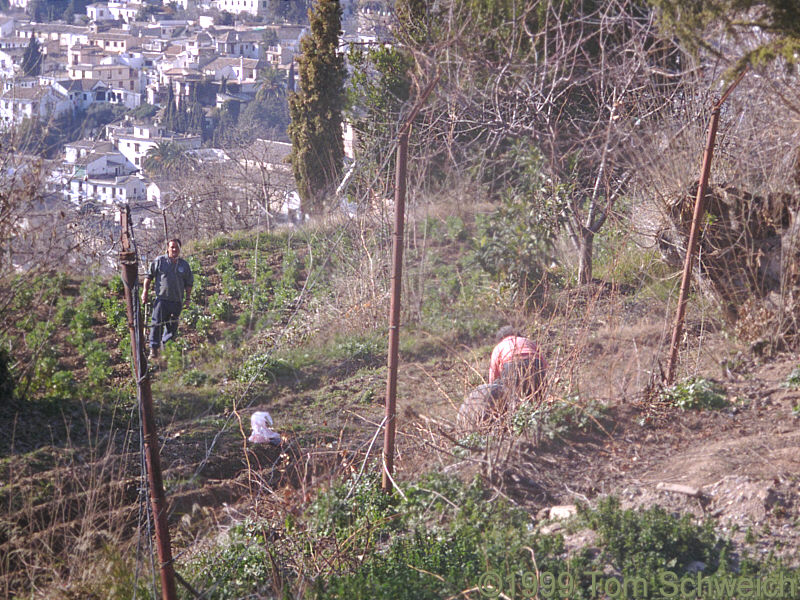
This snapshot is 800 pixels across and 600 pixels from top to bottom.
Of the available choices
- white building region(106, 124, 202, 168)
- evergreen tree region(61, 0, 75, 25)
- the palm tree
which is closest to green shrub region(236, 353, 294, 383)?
the palm tree

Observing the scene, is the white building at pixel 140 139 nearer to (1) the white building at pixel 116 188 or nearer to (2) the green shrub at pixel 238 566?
(1) the white building at pixel 116 188

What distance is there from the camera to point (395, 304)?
457 centimetres

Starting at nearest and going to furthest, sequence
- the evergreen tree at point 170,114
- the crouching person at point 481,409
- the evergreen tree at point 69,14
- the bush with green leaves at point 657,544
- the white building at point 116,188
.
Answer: the bush with green leaves at point 657,544 < the crouching person at point 481,409 < the white building at point 116,188 < the evergreen tree at point 170,114 < the evergreen tree at point 69,14

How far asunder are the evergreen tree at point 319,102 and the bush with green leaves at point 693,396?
32.3 feet

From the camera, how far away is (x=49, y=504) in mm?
4727

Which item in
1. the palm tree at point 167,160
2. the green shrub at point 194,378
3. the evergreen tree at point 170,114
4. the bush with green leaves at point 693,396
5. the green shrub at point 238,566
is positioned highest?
the evergreen tree at point 170,114

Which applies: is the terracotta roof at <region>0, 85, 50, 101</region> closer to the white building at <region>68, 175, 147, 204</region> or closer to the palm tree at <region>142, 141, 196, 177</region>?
the white building at <region>68, 175, 147, 204</region>

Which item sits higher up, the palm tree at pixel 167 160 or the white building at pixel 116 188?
the palm tree at pixel 167 160

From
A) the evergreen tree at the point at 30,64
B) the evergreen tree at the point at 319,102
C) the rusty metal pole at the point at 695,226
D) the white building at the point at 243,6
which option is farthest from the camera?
the white building at the point at 243,6

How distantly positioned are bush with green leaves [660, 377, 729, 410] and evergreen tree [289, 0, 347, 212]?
9858mm

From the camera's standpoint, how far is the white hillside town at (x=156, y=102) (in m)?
9.76

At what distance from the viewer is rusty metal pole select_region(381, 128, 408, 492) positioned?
4.40 metres

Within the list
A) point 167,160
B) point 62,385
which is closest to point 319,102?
point 167,160

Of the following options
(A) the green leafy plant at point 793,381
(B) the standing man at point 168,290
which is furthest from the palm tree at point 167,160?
(A) the green leafy plant at point 793,381
